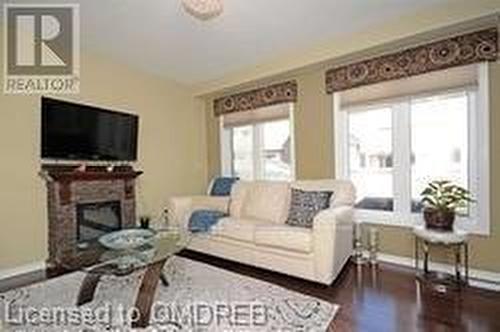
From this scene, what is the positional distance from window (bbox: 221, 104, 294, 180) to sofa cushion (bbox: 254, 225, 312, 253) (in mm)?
1440

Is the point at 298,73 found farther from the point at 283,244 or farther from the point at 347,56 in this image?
the point at 283,244

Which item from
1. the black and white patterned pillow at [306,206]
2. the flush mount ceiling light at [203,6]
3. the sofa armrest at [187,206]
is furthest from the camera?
the sofa armrest at [187,206]

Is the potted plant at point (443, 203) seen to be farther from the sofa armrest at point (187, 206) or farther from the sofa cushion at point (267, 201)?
the sofa armrest at point (187, 206)

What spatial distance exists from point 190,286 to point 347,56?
8.91 ft

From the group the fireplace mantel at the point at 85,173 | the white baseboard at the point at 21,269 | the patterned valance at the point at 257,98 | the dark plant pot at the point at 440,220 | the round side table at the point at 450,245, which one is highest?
the patterned valance at the point at 257,98

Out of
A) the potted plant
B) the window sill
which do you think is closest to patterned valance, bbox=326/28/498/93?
the potted plant

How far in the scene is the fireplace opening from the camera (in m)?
3.85

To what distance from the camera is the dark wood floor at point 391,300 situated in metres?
2.27

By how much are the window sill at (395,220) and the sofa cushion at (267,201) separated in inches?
33.8

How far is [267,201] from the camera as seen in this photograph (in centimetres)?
391

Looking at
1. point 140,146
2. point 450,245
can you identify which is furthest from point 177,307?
point 140,146

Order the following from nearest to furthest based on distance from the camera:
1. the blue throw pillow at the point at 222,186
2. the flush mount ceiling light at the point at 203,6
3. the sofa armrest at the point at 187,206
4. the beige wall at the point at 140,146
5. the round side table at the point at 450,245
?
the flush mount ceiling light at the point at 203,6 → the round side table at the point at 450,245 → the beige wall at the point at 140,146 → the sofa armrest at the point at 187,206 → the blue throw pillow at the point at 222,186

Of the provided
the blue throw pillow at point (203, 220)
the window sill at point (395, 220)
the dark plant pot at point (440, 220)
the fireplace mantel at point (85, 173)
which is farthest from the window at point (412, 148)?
the fireplace mantel at point (85, 173)

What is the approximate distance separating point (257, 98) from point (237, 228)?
201 cm
